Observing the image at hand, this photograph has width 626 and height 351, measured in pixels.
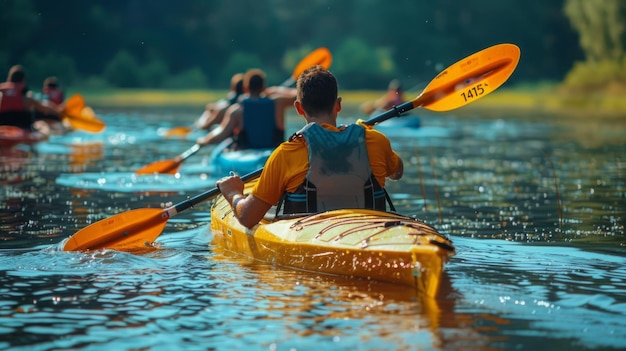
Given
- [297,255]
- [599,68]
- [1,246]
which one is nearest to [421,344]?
[297,255]

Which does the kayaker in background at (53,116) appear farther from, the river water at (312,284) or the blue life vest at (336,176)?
the blue life vest at (336,176)

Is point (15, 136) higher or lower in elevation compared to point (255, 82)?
higher

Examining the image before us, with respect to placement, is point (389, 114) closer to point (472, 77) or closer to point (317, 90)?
point (472, 77)

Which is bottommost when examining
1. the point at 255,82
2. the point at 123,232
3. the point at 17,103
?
the point at 123,232

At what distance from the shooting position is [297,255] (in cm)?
672

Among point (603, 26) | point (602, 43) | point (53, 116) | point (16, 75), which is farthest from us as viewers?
point (602, 43)

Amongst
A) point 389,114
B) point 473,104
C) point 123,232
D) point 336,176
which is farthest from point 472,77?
point 473,104

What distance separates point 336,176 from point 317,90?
1.68 feet

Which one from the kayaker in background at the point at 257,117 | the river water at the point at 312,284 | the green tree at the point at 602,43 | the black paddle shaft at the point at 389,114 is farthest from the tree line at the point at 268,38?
the black paddle shaft at the point at 389,114

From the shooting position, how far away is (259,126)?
1264 centimetres

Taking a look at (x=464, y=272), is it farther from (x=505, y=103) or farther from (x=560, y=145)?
(x=505, y=103)

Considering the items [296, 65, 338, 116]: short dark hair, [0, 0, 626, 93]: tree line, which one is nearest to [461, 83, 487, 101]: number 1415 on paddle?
[296, 65, 338, 116]: short dark hair

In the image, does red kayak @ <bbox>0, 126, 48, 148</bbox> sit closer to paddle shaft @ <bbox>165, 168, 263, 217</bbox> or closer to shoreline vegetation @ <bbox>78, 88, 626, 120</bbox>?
paddle shaft @ <bbox>165, 168, 263, 217</bbox>

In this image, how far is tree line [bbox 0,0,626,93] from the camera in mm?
53188
